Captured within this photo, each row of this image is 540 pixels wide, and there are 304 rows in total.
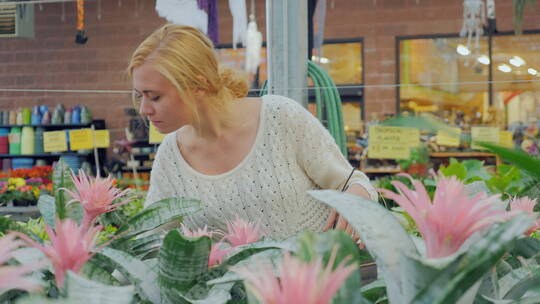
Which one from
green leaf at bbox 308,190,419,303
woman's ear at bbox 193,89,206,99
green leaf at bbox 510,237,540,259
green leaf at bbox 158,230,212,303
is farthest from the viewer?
woman's ear at bbox 193,89,206,99

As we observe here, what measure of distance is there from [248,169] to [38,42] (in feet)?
29.2

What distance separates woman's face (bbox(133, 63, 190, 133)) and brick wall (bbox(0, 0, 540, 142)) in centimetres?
737

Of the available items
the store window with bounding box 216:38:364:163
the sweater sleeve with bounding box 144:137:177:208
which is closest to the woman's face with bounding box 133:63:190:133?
the sweater sleeve with bounding box 144:137:177:208

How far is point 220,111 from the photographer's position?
6.52 ft

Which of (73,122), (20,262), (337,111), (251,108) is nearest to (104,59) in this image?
(73,122)

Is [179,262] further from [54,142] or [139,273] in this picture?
[54,142]

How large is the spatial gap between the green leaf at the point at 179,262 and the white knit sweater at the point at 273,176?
1.12m

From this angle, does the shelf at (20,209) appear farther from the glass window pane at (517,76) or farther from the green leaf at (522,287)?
the glass window pane at (517,76)

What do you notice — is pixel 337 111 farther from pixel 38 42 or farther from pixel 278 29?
pixel 38 42

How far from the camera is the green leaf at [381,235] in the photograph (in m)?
0.59

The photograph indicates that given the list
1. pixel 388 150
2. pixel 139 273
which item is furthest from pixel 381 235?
pixel 388 150

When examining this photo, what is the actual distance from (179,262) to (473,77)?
862cm

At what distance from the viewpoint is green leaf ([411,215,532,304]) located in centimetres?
51

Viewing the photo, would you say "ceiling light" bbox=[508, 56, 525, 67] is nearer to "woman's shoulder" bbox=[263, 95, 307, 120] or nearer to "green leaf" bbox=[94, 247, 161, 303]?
"woman's shoulder" bbox=[263, 95, 307, 120]
